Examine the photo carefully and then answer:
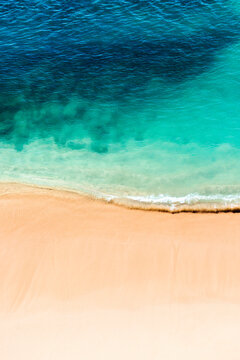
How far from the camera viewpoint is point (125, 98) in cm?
1716

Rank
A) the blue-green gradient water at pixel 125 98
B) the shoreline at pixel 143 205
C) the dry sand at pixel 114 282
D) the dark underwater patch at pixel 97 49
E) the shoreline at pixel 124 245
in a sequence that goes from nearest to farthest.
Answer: the dry sand at pixel 114 282, the shoreline at pixel 124 245, the shoreline at pixel 143 205, the blue-green gradient water at pixel 125 98, the dark underwater patch at pixel 97 49

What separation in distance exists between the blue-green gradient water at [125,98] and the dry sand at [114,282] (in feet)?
4.39

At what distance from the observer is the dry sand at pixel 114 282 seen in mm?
8469

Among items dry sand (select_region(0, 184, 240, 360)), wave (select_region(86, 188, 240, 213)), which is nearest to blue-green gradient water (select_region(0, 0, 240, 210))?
wave (select_region(86, 188, 240, 213))

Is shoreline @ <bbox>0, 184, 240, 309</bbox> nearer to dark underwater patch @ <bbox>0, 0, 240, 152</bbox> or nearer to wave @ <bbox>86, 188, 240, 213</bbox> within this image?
wave @ <bbox>86, 188, 240, 213</bbox>

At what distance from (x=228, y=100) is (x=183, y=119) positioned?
7.67ft

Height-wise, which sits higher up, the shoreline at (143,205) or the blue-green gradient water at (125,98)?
the blue-green gradient water at (125,98)

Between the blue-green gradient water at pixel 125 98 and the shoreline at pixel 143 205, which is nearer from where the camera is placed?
the shoreline at pixel 143 205

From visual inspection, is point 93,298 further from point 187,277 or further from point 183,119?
point 183,119

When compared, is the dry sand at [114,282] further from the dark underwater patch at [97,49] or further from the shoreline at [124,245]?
the dark underwater patch at [97,49]

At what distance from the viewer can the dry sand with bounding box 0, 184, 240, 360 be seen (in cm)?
847

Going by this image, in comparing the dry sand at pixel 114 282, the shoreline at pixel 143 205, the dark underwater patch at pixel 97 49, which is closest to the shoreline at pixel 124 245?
the dry sand at pixel 114 282

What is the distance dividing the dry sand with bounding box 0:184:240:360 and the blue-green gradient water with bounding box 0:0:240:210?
4.39 ft

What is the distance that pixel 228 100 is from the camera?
54.1 feet
